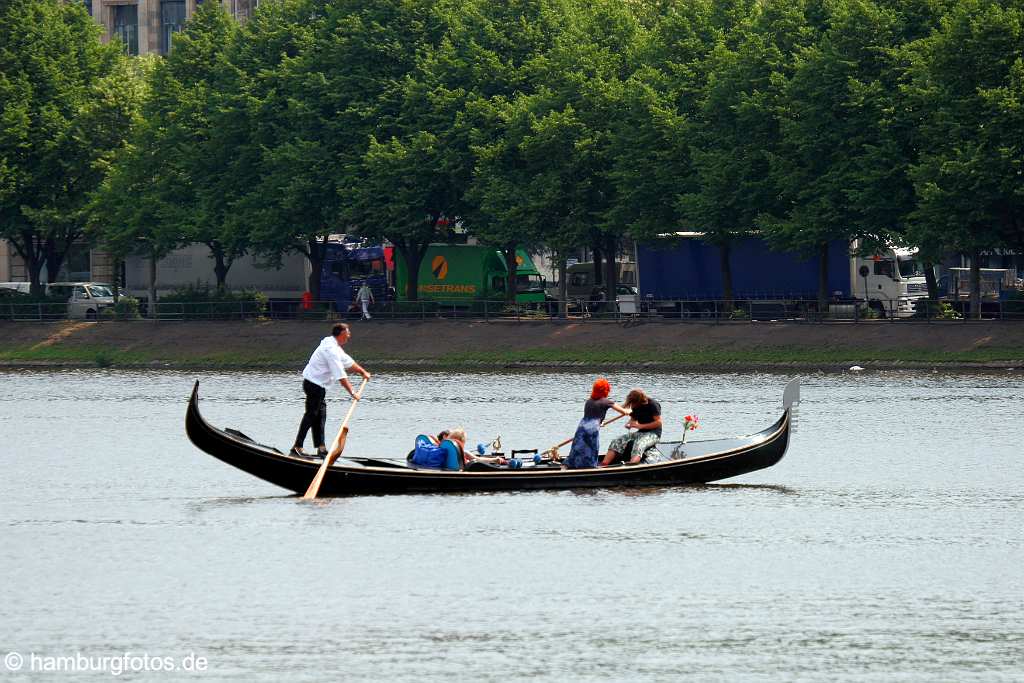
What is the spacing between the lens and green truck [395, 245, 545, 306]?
8269 cm

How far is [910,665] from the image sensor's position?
754 inches

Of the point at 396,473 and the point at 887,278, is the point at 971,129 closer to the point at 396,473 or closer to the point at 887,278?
the point at 887,278

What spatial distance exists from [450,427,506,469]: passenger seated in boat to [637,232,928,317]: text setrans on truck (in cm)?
4157

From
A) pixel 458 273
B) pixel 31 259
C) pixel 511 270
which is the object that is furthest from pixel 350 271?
pixel 31 259

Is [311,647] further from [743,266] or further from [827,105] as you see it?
[743,266]

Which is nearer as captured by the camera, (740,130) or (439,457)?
(439,457)

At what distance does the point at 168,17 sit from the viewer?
134500 millimetres

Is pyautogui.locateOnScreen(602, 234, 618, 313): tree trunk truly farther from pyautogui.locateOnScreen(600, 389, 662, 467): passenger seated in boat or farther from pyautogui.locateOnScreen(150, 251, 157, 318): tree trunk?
pyautogui.locateOnScreen(600, 389, 662, 467): passenger seated in boat

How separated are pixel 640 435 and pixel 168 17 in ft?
367

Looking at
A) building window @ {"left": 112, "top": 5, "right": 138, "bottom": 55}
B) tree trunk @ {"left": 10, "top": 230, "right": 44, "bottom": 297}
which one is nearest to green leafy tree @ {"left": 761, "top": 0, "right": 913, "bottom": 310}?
tree trunk @ {"left": 10, "top": 230, "right": 44, "bottom": 297}

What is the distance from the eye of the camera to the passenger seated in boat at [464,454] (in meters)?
29.1

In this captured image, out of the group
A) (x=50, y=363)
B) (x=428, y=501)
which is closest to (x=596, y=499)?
(x=428, y=501)

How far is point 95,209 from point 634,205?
28.4 meters

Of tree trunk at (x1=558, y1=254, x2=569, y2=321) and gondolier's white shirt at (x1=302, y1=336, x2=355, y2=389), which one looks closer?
gondolier's white shirt at (x1=302, y1=336, x2=355, y2=389)
